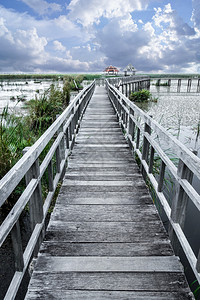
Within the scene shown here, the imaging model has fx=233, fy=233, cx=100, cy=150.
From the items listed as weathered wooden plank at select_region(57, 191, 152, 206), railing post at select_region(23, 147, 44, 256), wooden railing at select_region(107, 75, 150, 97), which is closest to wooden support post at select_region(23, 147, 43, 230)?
railing post at select_region(23, 147, 44, 256)

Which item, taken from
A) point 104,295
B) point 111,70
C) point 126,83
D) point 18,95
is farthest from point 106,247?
point 111,70

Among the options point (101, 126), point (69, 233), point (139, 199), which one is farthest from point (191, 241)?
point (101, 126)

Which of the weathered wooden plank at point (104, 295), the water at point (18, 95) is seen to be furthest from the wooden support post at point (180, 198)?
the water at point (18, 95)

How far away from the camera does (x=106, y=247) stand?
93.4 inches

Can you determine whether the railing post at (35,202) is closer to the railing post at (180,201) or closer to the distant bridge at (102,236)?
the distant bridge at (102,236)

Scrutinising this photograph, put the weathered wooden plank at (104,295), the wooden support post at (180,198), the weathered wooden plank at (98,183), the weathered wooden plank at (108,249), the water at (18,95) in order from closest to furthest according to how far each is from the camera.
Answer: the weathered wooden plank at (104,295), the wooden support post at (180,198), the weathered wooden plank at (108,249), the weathered wooden plank at (98,183), the water at (18,95)

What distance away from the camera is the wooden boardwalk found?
191cm

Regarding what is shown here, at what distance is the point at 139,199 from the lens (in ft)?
10.8

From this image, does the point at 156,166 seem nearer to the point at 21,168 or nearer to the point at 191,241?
the point at 191,241

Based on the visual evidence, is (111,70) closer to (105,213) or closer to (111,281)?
(105,213)

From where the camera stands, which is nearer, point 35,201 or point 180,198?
point 180,198

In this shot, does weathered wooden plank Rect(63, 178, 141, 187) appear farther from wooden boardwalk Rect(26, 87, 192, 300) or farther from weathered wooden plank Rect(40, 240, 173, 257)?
weathered wooden plank Rect(40, 240, 173, 257)

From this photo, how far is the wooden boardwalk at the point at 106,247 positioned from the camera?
1.91 m

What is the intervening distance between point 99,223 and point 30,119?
6708 millimetres
